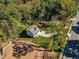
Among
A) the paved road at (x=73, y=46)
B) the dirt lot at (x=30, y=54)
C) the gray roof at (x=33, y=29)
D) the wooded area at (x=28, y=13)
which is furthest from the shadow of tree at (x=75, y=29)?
the dirt lot at (x=30, y=54)

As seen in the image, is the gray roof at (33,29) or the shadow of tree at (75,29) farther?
the shadow of tree at (75,29)

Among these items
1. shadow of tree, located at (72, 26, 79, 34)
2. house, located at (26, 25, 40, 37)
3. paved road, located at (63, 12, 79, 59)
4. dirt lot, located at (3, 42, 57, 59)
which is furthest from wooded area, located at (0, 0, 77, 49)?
dirt lot, located at (3, 42, 57, 59)

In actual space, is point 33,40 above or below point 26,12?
below

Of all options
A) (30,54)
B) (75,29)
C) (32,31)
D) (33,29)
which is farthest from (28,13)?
(30,54)

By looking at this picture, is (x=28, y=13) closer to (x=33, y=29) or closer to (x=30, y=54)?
(x=33, y=29)

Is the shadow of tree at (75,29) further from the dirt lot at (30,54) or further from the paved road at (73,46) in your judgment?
the dirt lot at (30,54)

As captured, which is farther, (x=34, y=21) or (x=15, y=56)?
(x=34, y=21)

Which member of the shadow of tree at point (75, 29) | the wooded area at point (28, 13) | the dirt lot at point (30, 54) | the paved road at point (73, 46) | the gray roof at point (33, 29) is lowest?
the dirt lot at point (30, 54)

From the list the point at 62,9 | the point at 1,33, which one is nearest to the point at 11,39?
the point at 1,33

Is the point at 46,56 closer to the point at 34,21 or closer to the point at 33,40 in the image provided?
the point at 33,40
